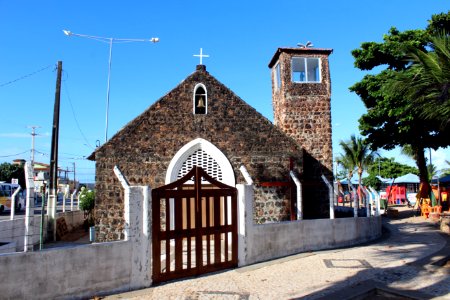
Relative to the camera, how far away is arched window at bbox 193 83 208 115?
45.4 ft

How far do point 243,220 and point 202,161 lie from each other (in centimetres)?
501

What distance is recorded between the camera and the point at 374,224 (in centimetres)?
1378

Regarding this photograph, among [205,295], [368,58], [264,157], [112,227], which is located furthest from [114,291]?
[368,58]

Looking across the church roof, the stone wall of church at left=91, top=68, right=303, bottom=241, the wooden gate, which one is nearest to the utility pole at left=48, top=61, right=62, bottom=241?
the church roof

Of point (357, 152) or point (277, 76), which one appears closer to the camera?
point (277, 76)

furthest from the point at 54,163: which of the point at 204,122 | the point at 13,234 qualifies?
the point at 204,122

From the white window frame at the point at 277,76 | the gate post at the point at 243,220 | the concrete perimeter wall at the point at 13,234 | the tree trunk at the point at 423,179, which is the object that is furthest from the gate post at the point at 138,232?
the tree trunk at the point at 423,179

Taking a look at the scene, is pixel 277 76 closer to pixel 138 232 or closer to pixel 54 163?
pixel 54 163

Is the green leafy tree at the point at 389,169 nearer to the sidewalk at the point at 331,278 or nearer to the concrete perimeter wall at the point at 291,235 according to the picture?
the concrete perimeter wall at the point at 291,235

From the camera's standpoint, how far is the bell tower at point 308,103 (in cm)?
1641

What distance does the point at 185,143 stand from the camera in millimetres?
13477

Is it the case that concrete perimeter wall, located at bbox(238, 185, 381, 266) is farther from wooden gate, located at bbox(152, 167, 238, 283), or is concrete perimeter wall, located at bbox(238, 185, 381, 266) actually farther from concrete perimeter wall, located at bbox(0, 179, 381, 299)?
wooden gate, located at bbox(152, 167, 238, 283)

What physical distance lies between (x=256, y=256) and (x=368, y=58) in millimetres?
14447

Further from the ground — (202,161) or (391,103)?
(391,103)
